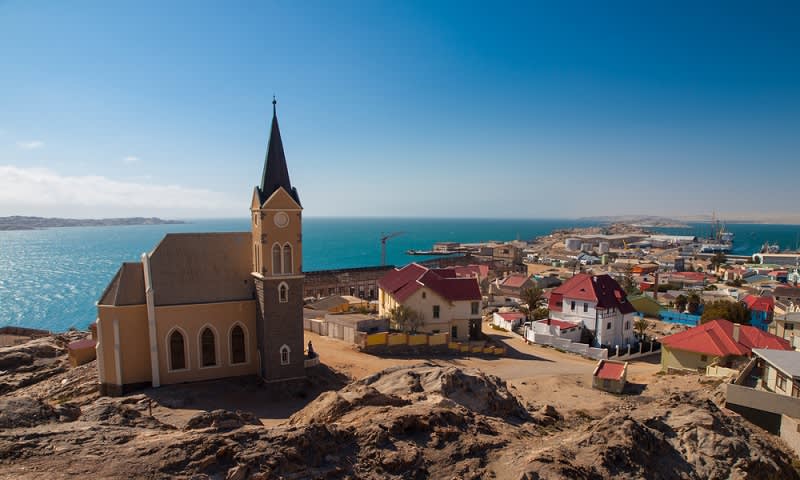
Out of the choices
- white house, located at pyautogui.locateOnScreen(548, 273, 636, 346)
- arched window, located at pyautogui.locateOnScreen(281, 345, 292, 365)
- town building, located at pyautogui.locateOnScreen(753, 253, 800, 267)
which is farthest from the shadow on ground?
town building, located at pyautogui.locateOnScreen(753, 253, 800, 267)

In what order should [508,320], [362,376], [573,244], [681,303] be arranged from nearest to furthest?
1. [362,376]
2. [508,320]
3. [681,303]
4. [573,244]

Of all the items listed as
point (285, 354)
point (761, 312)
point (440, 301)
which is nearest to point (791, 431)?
point (440, 301)

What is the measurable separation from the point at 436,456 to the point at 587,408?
1547 cm

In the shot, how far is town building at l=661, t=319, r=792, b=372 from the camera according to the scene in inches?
1280

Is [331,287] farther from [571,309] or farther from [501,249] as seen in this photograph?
[501,249]

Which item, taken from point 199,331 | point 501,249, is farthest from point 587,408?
point 501,249

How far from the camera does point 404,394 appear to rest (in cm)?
1892

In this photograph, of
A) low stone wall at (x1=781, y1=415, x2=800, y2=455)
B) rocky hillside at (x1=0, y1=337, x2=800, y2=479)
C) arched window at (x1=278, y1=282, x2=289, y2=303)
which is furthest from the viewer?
arched window at (x1=278, y1=282, x2=289, y2=303)

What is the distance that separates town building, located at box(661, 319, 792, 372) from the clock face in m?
29.9

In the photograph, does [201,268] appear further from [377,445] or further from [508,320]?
[508,320]

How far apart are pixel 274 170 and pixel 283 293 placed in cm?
714

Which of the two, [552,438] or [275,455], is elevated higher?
[275,455]

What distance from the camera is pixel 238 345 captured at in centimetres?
2680

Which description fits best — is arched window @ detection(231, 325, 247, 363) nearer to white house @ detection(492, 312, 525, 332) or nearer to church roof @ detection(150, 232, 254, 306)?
church roof @ detection(150, 232, 254, 306)
